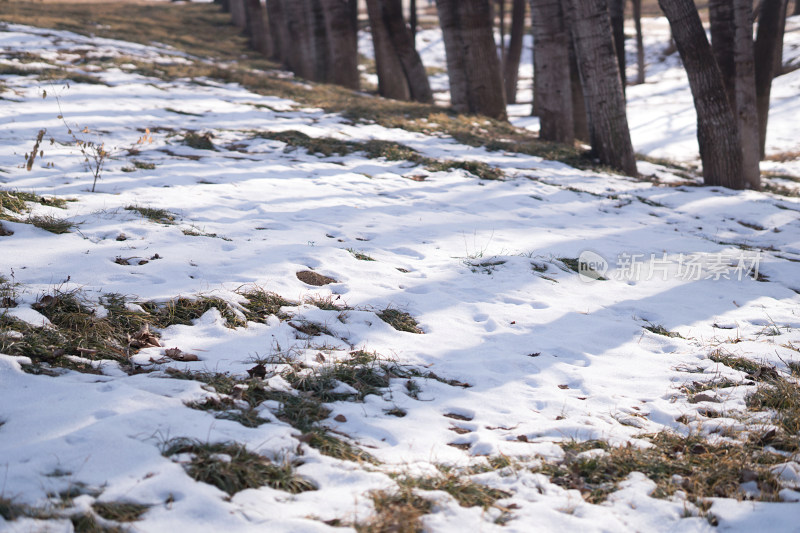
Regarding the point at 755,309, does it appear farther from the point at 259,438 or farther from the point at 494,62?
the point at 494,62

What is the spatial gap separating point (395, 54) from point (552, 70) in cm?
638

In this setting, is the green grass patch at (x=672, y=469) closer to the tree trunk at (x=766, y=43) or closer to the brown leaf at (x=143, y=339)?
the brown leaf at (x=143, y=339)

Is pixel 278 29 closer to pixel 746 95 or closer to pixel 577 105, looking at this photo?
pixel 577 105

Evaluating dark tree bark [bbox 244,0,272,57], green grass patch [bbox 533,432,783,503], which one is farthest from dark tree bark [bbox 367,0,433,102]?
green grass patch [bbox 533,432,783,503]

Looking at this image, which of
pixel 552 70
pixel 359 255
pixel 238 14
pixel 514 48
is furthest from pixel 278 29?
pixel 359 255

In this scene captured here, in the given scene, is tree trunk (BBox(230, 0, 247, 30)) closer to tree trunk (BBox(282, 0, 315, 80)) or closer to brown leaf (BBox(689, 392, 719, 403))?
tree trunk (BBox(282, 0, 315, 80))

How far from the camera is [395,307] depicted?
429 centimetres

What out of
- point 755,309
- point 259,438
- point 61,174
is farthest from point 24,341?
point 755,309

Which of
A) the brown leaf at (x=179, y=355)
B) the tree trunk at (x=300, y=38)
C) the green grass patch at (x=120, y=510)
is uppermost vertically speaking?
the tree trunk at (x=300, y=38)

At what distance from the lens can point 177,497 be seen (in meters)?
2.21

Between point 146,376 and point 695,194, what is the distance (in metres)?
8.40

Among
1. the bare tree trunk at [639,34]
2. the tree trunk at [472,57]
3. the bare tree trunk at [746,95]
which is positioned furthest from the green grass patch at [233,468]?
the bare tree trunk at [639,34]

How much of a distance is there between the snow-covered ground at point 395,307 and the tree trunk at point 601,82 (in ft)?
2.84

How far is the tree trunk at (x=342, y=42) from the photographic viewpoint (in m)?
16.2
